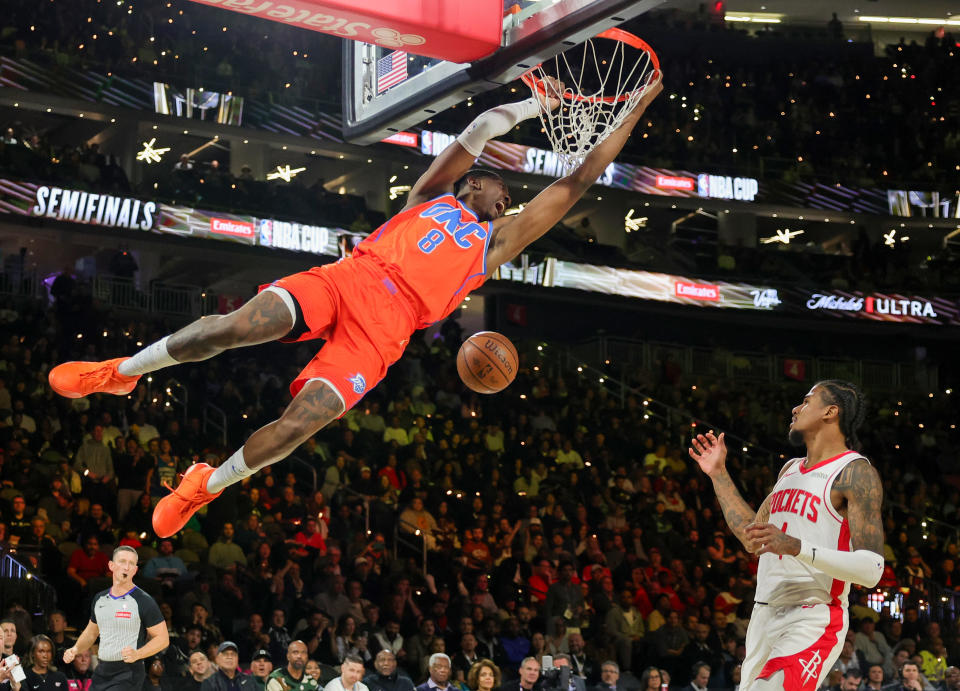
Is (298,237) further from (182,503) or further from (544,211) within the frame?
(182,503)

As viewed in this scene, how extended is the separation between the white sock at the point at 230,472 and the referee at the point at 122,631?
2011 millimetres

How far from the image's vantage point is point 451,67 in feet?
23.6

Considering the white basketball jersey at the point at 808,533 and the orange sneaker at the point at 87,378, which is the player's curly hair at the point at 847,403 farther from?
the orange sneaker at the point at 87,378

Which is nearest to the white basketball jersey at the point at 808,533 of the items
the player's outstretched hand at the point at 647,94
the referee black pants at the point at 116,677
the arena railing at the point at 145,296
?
the player's outstretched hand at the point at 647,94

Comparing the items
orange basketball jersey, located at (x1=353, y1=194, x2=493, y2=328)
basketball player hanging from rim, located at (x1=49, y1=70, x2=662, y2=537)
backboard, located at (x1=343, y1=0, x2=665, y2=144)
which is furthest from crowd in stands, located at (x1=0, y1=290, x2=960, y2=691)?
backboard, located at (x1=343, y1=0, x2=665, y2=144)

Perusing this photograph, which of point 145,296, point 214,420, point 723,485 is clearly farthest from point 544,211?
point 145,296

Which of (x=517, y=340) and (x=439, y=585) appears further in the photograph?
(x=517, y=340)

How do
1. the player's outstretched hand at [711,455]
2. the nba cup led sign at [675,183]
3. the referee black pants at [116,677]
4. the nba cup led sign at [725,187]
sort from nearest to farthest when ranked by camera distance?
the player's outstretched hand at [711,455] < the referee black pants at [116,677] < the nba cup led sign at [675,183] < the nba cup led sign at [725,187]

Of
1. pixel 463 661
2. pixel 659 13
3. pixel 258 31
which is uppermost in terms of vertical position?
pixel 659 13

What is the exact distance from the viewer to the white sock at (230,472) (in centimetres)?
657

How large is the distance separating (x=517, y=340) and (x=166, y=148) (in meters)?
7.87

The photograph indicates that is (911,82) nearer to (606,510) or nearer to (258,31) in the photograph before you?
(258,31)

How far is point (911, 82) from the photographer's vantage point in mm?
29500

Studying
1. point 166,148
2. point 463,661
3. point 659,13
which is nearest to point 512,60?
point 463,661
